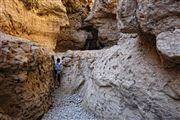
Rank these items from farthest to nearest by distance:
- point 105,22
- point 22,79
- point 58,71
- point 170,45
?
1. point 105,22
2. point 58,71
3. point 22,79
4. point 170,45

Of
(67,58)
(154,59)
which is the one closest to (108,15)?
(67,58)

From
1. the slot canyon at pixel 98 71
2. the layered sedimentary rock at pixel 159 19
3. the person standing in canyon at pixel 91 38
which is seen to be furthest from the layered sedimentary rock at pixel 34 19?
the layered sedimentary rock at pixel 159 19

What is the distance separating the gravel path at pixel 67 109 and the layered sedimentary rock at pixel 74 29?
171 inches

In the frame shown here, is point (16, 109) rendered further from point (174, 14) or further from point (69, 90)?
point (174, 14)

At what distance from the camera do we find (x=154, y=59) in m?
4.83

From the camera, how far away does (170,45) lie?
398 centimetres

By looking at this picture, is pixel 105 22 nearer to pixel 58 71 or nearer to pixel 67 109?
pixel 58 71

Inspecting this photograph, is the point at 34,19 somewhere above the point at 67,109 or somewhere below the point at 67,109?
above

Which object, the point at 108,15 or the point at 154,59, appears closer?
the point at 154,59

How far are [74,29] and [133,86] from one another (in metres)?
7.19

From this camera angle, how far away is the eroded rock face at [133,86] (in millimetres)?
4305

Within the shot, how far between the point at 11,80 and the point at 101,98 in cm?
199

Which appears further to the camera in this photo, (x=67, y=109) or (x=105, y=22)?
(x=105, y=22)

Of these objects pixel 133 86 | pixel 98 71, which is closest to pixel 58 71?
pixel 98 71
